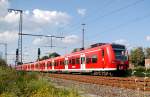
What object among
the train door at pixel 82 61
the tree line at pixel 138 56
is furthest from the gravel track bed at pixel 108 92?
the tree line at pixel 138 56

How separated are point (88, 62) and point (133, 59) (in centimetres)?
6088

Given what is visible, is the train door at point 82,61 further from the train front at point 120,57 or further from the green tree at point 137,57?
the green tree at point 137,57

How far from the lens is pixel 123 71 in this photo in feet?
96.7

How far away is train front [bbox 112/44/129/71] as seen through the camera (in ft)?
94.0

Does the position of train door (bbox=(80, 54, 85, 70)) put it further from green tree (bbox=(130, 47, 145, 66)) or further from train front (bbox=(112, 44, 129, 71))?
green tree (bbox=(130, 47, 145, 66))

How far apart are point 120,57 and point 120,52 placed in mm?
481

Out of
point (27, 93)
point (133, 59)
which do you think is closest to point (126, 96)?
point (27, 93)

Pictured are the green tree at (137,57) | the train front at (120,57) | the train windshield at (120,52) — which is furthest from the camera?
the green tree at (137,57)

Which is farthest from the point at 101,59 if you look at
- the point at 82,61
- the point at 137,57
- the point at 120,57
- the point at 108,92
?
the point at 137,57

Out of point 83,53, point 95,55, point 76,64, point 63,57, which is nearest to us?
point 95,55

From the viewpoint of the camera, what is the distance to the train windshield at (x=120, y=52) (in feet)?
95.8

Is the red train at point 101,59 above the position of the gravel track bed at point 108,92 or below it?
above

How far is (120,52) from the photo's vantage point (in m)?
29.7

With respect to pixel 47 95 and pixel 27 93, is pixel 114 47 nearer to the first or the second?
pixel 27 93
